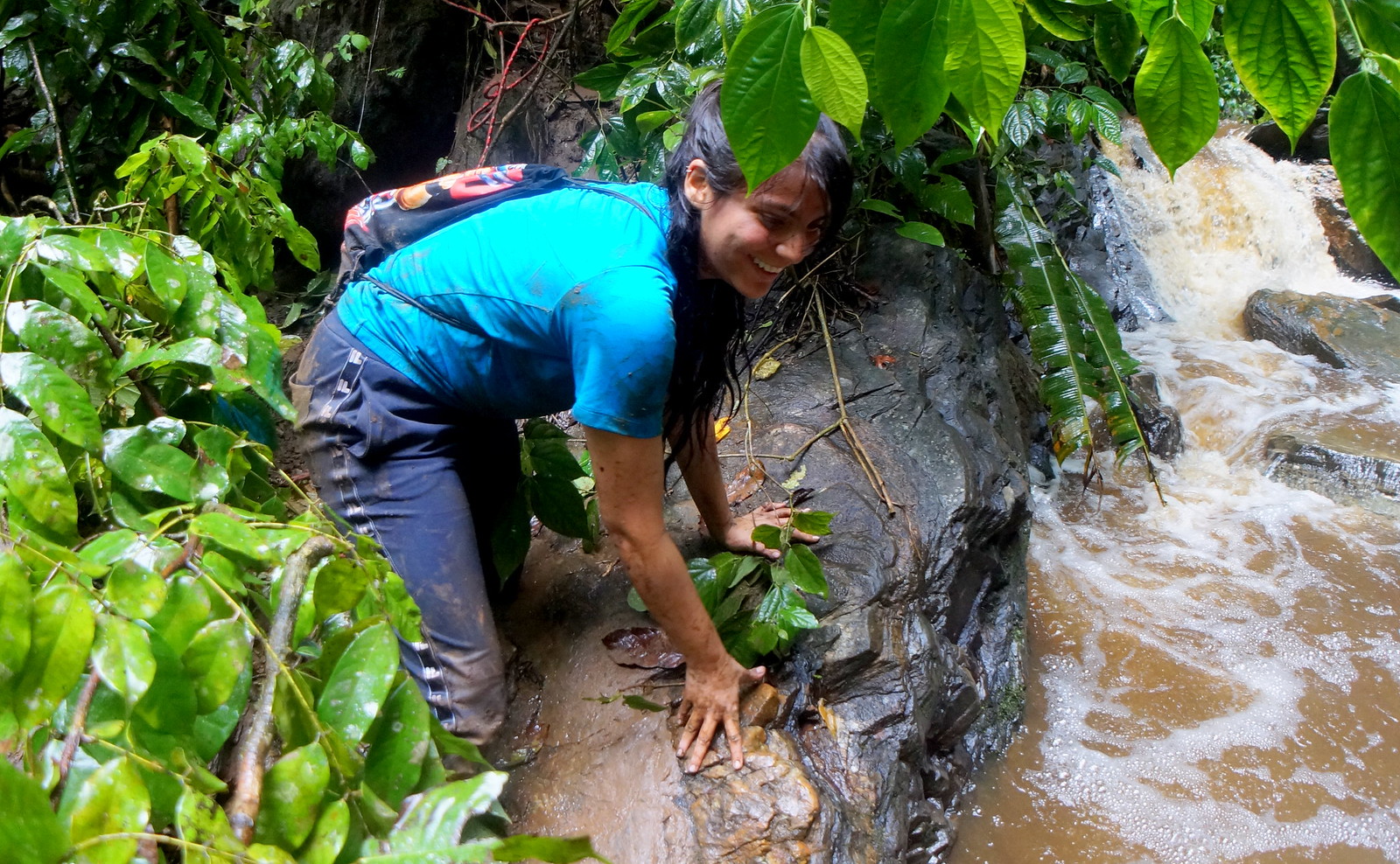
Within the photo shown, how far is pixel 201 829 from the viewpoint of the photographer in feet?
1.71

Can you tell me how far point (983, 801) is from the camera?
8.05 feet

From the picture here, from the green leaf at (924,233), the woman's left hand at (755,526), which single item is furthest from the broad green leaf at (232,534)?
the green leaf at (924,233)

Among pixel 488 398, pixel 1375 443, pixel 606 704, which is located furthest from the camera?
pixel 1375 443

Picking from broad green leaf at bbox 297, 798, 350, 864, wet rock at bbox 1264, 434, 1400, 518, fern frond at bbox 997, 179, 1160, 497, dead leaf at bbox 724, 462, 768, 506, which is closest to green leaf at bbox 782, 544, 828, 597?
dead leaf at bbox 724, 462, 768, 506

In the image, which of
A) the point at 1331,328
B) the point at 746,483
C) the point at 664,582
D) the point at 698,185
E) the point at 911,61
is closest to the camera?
the point at 911,61

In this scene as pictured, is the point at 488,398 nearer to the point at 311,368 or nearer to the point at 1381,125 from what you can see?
the point at 311,368

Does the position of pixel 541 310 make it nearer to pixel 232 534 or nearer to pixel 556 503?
pixel 556 503

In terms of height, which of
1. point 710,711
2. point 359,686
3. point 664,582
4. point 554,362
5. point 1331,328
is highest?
point 359,686

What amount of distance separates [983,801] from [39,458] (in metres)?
2.48

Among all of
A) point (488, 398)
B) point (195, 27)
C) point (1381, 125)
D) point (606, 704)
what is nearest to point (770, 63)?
point (1381, 125)

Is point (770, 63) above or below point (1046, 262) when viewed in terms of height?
above

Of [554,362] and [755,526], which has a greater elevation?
[554,362]

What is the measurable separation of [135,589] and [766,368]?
2909 millimetres

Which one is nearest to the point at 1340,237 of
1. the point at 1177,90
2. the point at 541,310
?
the point at 541,310
